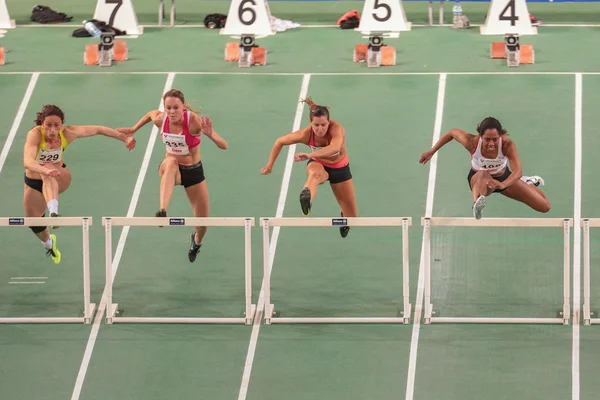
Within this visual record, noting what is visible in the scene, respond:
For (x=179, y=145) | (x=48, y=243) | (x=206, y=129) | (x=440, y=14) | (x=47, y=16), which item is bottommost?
(x=48, y=243)

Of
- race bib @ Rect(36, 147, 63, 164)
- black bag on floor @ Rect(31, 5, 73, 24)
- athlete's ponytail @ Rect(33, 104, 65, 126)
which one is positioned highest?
black bag on floor @ Rect(31, 5, 73, 24)

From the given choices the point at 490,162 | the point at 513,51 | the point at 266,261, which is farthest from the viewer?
the point at 513,51

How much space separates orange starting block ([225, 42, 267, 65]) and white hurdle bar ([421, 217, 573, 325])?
20.9 ft

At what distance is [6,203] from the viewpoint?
21.3 m

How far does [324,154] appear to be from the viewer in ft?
60.5

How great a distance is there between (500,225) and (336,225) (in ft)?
5.61

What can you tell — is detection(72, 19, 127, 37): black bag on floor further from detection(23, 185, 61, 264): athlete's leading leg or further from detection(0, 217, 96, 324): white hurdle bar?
detection(0, 217, 96, 324): white hurdle bar

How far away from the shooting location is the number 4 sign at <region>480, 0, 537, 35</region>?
24266 mm

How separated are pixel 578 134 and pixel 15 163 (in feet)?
23.5

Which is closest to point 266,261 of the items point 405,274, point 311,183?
point 311,183

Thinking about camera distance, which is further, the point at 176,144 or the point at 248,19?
the point at 248,19

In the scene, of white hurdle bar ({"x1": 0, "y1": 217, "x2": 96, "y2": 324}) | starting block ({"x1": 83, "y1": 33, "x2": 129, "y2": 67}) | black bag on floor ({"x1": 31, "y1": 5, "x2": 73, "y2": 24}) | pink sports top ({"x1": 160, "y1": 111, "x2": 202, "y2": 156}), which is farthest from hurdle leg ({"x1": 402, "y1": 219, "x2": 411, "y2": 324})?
black bag on floor ({"x1": 31, "y1": 5, "x2": 73, "y2": 24})

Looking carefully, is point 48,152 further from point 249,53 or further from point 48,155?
point 249,53

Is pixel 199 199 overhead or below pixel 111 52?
below
